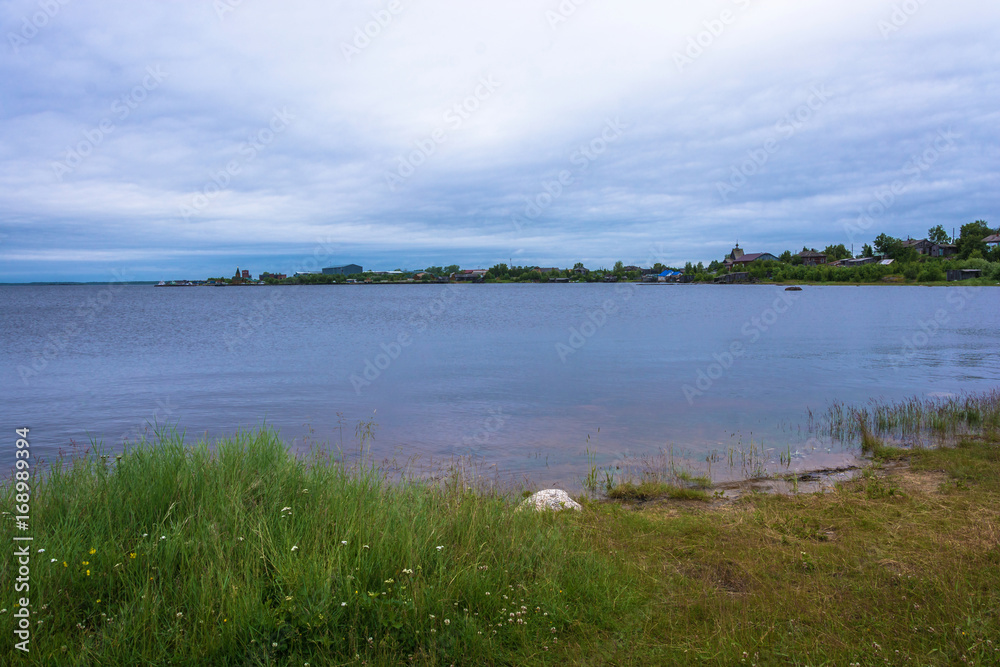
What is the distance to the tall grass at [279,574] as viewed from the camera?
167 inches

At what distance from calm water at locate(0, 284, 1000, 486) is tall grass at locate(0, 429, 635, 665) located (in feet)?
21.9

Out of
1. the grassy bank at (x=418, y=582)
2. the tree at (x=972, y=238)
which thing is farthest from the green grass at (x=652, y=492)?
the tree at (x=972, y=238)

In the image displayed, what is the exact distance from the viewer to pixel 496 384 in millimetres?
25016

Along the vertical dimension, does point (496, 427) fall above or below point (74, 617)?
below

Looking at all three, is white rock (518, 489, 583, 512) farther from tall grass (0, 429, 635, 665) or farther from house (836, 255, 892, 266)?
house (836, 255, 892, 266)

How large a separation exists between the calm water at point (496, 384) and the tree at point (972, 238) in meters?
141

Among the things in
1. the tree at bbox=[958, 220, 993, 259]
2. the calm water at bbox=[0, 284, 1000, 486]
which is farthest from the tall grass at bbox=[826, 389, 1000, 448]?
the tree at bbox=[958, 220, 993, 259]

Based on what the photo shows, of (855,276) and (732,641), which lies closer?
(732,641)

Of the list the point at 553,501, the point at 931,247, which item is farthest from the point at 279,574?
the point at 931,247

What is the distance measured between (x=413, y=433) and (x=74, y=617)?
1238 centimetres

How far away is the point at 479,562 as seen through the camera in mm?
5543

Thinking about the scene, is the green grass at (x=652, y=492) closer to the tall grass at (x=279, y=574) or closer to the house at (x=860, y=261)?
the tall grass at (x=279, y=574)

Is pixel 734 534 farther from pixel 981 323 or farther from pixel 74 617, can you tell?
pixel 981 323

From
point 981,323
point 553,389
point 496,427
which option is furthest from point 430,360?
point 981,323
